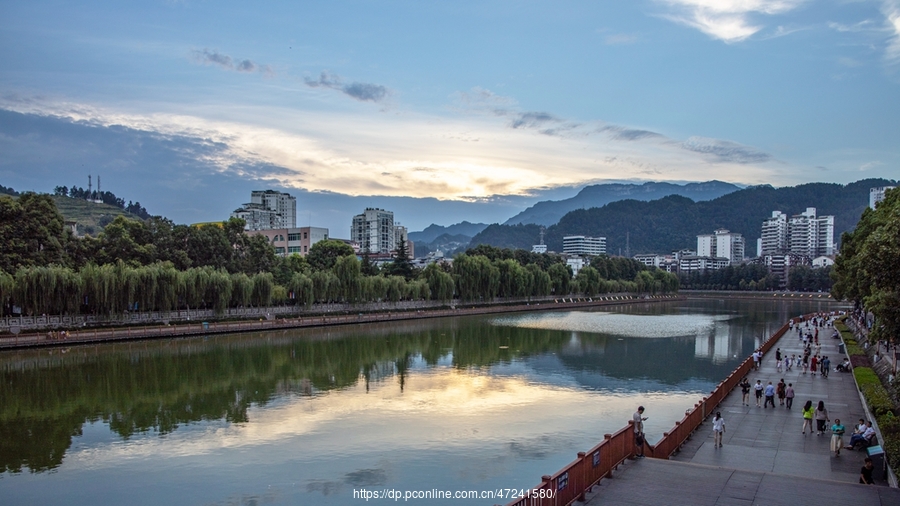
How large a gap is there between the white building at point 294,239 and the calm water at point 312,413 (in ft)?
202

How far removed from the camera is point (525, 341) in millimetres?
48188

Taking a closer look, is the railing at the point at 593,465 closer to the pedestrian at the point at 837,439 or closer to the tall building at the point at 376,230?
the pedestrian at the point at 837,439

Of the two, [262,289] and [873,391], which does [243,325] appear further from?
[873,391]

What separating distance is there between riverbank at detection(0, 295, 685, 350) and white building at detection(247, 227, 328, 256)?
3796 cm

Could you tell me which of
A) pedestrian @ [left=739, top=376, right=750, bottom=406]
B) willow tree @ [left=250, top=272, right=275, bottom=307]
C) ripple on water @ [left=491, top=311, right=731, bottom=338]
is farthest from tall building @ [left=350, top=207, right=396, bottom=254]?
pedestrian @ [left=739, top=376, right=750, bottom=406]

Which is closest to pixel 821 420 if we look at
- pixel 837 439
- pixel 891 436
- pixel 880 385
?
pixel 837 439

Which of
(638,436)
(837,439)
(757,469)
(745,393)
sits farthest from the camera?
(745,393)

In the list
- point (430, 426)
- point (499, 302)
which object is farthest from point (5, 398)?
point (499, 302)

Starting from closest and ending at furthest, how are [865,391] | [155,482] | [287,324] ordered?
1. [155,482]
2. [865,391]
3. [287,324]

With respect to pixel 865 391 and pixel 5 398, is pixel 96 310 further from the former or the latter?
pixel 865 391

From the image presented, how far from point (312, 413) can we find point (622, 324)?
46701 mm

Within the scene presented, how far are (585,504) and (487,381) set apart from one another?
1974 cm

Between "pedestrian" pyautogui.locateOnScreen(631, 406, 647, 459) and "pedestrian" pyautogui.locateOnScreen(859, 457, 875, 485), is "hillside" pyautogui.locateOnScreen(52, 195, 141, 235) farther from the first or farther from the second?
"pedestrian" pyautogui.locateOnScreen(859, 457, 875, 485)

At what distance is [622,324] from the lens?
211ft
